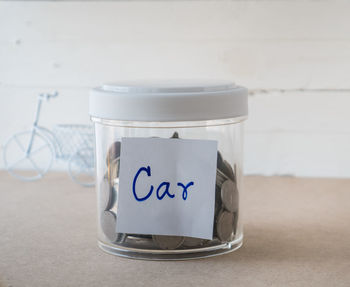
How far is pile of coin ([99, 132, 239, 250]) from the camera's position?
22.1 inches

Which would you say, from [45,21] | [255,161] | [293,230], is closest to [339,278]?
[293,230]

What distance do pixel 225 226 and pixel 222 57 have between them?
0.52m

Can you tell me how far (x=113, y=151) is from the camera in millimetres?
583

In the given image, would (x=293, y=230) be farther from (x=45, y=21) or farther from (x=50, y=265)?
(x=45, y=21)

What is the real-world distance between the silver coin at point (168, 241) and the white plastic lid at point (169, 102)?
0.39 ft

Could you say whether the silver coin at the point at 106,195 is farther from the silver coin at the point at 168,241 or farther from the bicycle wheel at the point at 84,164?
the bicycle wheel at the point at 84,164

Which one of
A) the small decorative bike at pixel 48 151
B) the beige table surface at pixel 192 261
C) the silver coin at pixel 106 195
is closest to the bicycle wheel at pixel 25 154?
the small decorative bike at pixel 48 151

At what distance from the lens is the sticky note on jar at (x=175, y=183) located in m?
0.55

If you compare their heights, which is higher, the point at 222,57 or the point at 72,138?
the point at 222,57

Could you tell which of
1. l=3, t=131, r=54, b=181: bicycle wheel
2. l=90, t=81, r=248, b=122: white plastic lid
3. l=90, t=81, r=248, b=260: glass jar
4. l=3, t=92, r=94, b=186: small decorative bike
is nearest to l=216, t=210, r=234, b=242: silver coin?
l=90, t=81, r=248, b=260: glass jar

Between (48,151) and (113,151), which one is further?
(48,151)

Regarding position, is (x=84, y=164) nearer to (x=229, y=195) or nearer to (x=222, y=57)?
(x=222, y=57)

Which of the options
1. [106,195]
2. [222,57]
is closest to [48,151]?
[222,57]

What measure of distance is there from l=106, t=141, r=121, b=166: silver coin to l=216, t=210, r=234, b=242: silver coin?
13cm
